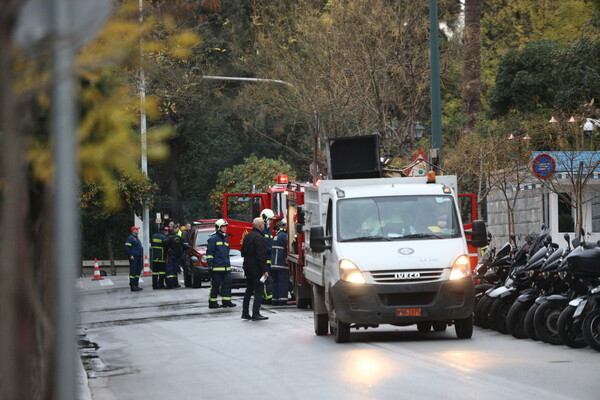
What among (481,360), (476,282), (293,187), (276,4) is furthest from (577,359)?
(276,4)

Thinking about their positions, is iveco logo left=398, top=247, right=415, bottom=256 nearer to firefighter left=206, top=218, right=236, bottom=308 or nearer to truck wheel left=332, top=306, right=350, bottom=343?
truck wheel left=332, top=306, right=350, bottom=343

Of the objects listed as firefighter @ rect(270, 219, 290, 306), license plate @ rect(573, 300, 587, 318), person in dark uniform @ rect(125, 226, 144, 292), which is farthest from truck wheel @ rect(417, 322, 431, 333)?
person in dark uniform @ rect(125, 226, 144, 292)

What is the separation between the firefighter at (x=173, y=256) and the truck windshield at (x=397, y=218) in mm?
16982

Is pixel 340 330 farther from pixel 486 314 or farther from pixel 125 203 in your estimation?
pixel 125 203

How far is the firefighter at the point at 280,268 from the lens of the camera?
24953 millimetres

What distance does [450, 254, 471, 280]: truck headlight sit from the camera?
51.8ft

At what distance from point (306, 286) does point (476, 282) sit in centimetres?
565

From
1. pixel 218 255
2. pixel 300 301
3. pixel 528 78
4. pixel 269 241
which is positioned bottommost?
pixel 300 301

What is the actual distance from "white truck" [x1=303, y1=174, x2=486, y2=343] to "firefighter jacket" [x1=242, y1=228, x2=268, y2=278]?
3107 millimetres

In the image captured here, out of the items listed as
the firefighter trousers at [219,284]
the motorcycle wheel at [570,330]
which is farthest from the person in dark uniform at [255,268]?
the motorcycle wheel at [570,330]

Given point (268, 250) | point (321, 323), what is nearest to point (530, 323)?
point (321, 323)

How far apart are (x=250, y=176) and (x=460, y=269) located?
1295 inches

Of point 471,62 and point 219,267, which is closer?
point 219,267

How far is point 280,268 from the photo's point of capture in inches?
989
